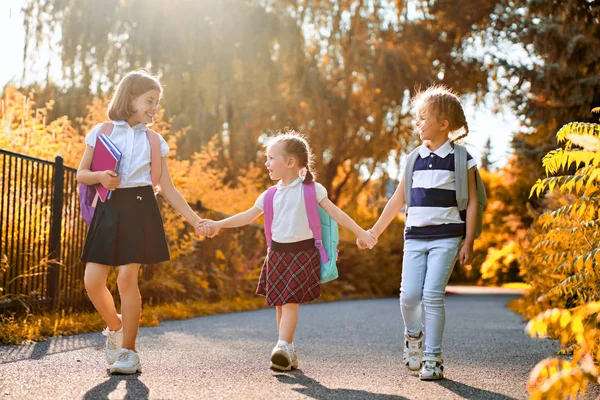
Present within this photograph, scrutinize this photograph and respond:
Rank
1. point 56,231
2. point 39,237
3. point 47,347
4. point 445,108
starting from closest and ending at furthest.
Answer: point 445,108
point 47,347
point 39,237
point 56,231

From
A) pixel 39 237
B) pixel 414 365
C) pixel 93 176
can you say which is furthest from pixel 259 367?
pixel 39 237

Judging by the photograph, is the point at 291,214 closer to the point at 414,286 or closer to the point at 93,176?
the point at 414,286

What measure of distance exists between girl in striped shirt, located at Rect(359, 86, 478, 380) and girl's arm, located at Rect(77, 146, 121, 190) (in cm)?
176

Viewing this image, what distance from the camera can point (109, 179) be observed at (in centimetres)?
401

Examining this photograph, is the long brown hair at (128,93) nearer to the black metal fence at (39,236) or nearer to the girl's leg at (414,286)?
the girl's leg at (414,286)

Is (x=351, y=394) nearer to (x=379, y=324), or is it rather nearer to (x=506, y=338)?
(x=506, y=338)

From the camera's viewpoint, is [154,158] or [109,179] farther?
[154,158]

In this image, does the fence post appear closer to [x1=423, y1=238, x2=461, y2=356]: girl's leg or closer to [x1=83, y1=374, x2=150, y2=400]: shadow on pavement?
[x1=83, y1=374, x2=150, y2=400]: shadow on pavement

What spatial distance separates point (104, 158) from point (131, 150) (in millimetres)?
159

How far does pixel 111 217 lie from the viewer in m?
4.07

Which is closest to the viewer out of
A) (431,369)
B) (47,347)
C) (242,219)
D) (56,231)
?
(431,369)

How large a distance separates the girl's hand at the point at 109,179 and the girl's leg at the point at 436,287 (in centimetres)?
184

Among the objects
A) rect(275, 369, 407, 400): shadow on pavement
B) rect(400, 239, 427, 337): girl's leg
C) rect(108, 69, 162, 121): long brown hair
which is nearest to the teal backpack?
rect(400, 239, 427, 337): girl's leg

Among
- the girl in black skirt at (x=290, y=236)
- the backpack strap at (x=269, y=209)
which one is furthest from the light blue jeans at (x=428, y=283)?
the backpack strap at (x=269, y=209)
